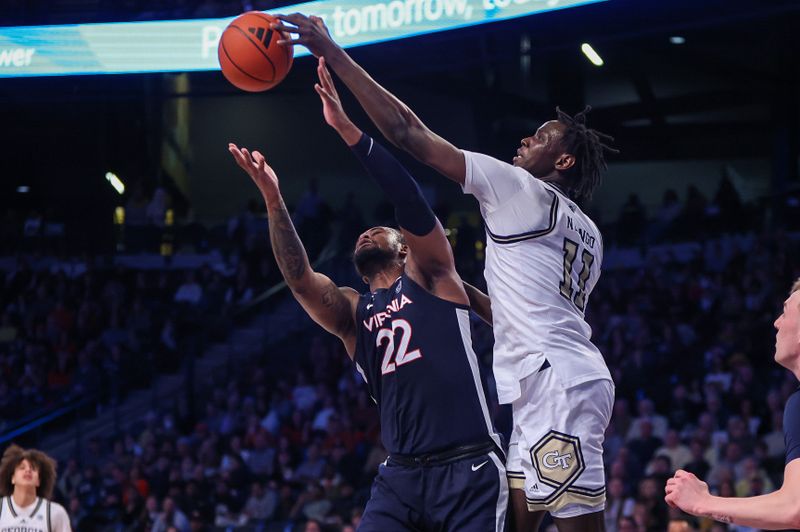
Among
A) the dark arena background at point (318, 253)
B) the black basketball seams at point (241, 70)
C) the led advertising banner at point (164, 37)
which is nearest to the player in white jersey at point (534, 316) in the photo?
the black basketball seams at point (241, 70)

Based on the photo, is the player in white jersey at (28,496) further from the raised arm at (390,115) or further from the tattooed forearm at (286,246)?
the raised arm at (390,115)

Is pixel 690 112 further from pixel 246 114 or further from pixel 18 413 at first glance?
pixel 18 413

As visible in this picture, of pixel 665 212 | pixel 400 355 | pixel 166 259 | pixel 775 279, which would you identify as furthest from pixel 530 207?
pixel 166 259

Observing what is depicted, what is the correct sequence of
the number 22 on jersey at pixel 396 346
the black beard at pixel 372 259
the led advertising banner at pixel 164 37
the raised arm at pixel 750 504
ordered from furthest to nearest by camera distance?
the led advertising banner at pixel 164 37
the black beard at pixel 372 259
the number 22 on jersey at pixel 396 346
the raised arm at pixel 750 504

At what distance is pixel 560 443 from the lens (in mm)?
3932

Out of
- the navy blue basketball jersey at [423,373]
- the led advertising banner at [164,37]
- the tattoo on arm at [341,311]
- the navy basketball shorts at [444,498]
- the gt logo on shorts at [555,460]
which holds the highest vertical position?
the led advertising banner at [164,37]

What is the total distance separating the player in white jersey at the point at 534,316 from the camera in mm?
3924

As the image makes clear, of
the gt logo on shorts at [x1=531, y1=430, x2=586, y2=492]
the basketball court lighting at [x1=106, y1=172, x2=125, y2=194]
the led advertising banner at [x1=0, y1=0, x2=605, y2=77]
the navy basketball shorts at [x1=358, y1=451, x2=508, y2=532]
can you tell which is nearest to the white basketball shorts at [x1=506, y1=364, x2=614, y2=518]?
the gt logo on shorts at [x1=531, y1=430, x2=586, y2=492]

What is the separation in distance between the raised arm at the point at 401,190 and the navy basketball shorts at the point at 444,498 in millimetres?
814

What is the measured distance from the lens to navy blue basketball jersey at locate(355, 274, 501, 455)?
14.6 ft

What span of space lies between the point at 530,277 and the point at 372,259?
3.40 ft

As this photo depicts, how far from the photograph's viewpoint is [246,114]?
21.8m

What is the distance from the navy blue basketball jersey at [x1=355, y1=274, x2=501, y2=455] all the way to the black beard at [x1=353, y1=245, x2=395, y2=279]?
0.70 ft

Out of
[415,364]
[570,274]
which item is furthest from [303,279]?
[570,274]
